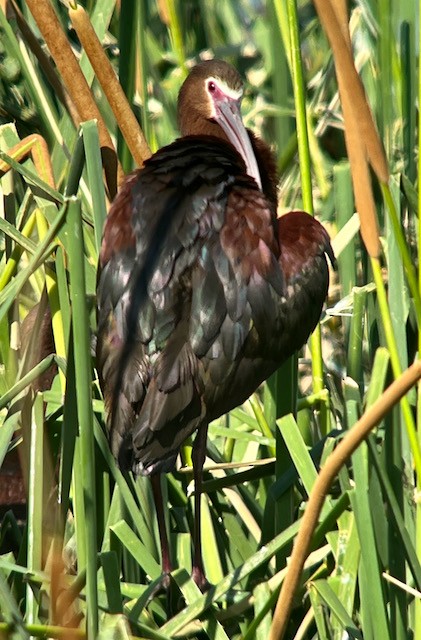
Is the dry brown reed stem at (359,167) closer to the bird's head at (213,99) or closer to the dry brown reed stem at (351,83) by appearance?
the dry brown reed stem at (351,83)

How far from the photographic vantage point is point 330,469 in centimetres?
134

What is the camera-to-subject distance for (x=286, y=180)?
3617mm

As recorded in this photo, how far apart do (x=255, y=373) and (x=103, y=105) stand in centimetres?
95

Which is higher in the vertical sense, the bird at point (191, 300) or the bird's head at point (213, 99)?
the bird's head at point (213, 99)

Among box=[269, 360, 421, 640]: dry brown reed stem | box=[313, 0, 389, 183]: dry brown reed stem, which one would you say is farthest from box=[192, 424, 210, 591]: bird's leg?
box=[313, 0, 389, 183]: dry brown reed stem

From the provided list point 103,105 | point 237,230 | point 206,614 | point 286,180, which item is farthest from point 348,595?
point 286,180

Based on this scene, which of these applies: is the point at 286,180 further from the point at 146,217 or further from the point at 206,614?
the point at 206,614

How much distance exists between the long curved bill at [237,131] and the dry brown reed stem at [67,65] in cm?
57

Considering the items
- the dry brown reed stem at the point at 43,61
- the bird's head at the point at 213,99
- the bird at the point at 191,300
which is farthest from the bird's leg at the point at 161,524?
the bird's head at the point at 213,99

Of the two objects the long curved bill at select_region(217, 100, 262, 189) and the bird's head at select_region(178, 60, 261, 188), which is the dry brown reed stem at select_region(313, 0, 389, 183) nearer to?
the long curved bill at select_region(217, 100, 262, 189)

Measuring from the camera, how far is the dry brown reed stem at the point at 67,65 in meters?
2.20

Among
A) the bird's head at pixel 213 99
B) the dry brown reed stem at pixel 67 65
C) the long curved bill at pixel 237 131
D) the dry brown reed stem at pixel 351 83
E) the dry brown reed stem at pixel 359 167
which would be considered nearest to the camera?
the dry brown reed stem at pixel 351 83

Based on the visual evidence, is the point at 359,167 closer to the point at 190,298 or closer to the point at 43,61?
the point at 190,298

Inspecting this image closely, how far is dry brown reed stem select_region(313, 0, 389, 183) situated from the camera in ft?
4.89
